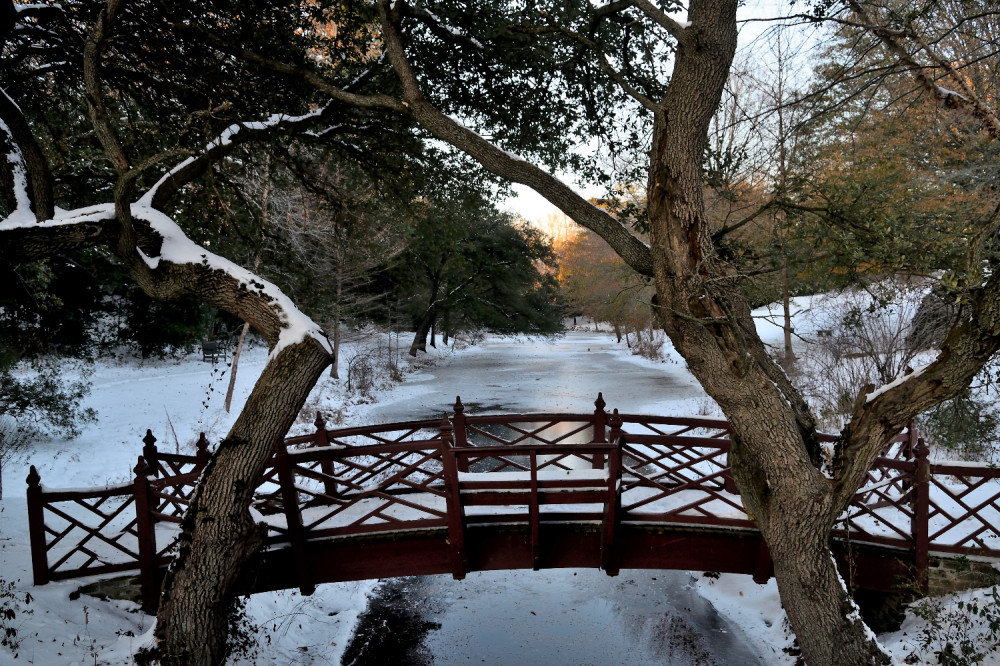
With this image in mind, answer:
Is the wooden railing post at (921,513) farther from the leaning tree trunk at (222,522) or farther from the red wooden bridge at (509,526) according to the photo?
the leaning tree trunk at (222,522)

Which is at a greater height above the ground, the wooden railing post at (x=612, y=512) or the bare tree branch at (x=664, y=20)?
the bare tree branch at (x=664, y=20)

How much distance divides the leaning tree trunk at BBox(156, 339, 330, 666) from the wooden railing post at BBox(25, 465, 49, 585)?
8.97ft

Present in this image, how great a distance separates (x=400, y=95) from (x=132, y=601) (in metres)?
7.26

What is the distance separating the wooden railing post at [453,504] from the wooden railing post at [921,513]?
16.1ft

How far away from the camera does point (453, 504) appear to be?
22.2ft

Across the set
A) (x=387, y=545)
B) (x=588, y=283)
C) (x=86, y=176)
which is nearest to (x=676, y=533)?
(x=387, y=545)

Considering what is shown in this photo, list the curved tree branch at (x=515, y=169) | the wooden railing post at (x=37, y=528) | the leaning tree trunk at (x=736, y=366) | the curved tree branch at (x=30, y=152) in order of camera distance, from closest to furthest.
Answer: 1. the leaning tree trunk at (x=736, y=366)
2. the curved tree branch at (x=515, y=169)
3. the curved tree branch at (x=30, y=152)
4. the wooden railing post at (x=37, y=528)

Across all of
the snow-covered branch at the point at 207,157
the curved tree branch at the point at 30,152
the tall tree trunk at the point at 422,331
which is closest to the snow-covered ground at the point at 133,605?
the curved tree branch at the point at 30,152

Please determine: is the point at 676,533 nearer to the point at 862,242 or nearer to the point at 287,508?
the point at 862,242

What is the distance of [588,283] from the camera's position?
154 ft

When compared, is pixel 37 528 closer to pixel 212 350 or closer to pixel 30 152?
pixel 30 152

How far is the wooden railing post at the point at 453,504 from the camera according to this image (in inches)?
257

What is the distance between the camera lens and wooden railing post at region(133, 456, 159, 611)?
669 cm

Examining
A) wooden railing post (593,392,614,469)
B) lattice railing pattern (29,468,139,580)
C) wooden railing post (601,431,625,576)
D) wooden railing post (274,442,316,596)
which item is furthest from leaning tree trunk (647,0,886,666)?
lattice railing pattern (29,468,139,580)
